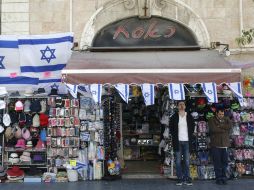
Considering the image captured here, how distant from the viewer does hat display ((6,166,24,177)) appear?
1068 centimetres

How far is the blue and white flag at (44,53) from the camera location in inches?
451

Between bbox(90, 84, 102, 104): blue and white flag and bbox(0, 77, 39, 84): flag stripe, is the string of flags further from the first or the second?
bbox(0, 77, 39, 84): flag stripe

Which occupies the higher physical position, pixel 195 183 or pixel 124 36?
pixel 124 36

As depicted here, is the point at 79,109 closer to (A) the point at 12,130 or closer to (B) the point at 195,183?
(A) the point at 12,130

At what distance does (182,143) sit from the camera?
33.4 feet

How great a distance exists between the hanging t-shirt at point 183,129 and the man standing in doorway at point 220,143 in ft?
2.14

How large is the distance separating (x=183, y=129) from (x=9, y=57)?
5.04m

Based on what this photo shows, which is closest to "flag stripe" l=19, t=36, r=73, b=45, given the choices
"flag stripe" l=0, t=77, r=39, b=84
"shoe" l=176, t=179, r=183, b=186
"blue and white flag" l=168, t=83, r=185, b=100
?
"flag stripe" l=0, t=77, r=39, b=84

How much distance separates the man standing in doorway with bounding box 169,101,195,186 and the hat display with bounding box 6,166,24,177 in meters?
3.87

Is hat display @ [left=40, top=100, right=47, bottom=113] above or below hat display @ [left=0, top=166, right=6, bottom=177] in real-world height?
above

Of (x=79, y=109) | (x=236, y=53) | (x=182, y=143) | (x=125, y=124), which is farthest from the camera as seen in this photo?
(x=125, y=124)

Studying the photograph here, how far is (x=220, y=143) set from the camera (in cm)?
1020

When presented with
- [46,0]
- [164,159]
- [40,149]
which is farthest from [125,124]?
[46,0]

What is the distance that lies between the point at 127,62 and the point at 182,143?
235cm
